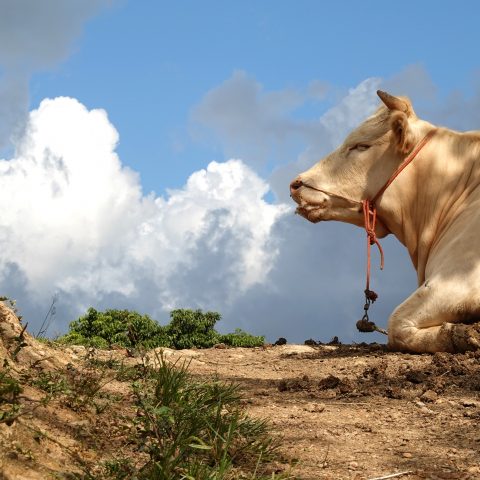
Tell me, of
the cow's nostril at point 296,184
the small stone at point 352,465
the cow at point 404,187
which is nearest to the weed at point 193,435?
the small stone at point 352,465

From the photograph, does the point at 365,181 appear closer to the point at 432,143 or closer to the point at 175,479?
the point at 432,143

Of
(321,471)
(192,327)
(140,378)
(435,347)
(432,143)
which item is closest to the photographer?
(321,471)

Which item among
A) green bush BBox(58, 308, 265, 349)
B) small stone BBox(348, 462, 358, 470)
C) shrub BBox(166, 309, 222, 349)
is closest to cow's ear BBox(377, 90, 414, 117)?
green bush BBox(58, 308, 265, 349)

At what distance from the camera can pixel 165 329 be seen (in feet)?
39.3

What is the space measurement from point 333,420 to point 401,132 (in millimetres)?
4218

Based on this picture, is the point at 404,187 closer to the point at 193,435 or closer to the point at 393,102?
the point at 393,102

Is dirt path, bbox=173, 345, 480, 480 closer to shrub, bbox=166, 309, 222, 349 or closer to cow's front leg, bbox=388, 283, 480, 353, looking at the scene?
cow's front leg, bbox=388, 283, 480, 353

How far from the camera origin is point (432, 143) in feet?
29.7

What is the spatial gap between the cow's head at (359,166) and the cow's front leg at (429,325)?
5.03ft

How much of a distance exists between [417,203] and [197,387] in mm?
4539

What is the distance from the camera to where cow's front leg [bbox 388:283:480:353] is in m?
7.69

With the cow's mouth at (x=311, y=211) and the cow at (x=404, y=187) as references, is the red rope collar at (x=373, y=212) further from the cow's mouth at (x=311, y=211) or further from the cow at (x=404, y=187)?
the cow's mouth at (x=311, y=211)

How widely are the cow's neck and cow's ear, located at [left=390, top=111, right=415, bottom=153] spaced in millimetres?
198

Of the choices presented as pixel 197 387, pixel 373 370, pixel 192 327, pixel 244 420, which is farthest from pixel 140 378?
pixel 192 327
